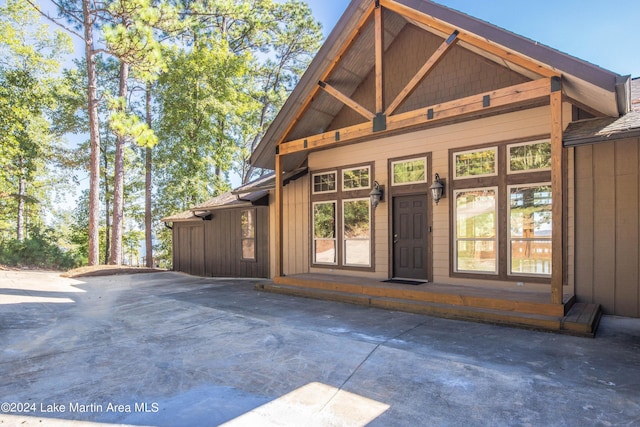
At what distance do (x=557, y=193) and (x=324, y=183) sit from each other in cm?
533

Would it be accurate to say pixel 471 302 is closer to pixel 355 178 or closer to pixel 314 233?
pixel 355 178

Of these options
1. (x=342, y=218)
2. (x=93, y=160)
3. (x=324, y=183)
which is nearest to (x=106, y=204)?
(x=93, y=160)

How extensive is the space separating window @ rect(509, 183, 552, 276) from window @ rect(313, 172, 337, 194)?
3973 mm

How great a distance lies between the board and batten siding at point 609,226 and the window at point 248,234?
7.86 metres

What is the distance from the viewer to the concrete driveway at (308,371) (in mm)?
2434

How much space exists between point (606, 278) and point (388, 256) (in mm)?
3615

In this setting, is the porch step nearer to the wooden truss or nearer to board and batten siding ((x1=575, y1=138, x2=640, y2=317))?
the wooden truss

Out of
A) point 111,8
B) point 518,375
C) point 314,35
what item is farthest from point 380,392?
point 314,35

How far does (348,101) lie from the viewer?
6387 mm

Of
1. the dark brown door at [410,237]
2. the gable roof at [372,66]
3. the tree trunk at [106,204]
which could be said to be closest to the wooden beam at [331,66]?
the gable roof at [372,66]

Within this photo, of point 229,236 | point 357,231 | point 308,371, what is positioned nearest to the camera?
point 308,371

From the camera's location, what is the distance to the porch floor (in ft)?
14.3

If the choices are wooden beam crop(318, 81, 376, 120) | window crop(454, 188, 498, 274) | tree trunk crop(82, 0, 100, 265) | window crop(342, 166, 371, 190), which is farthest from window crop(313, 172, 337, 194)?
tree trunk crop(82, 0, 100, 265)

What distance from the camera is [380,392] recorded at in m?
2.76
